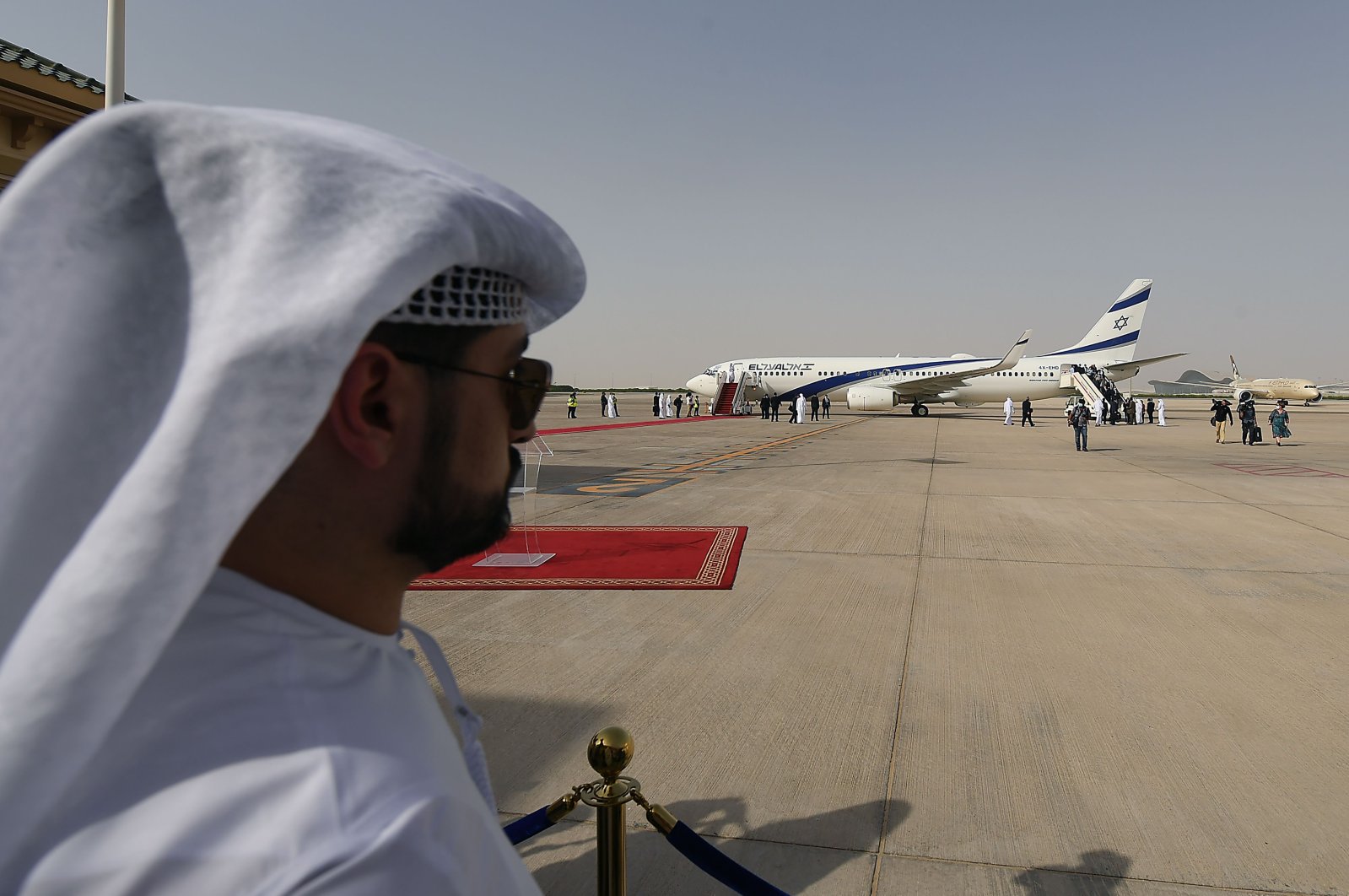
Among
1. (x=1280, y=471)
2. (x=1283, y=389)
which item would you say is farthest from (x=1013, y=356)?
(x=1283, y=389)

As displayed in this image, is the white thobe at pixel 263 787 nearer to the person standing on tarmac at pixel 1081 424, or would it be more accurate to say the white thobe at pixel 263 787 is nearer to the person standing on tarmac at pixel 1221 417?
the person standing on tarmac at pixel 1081 424

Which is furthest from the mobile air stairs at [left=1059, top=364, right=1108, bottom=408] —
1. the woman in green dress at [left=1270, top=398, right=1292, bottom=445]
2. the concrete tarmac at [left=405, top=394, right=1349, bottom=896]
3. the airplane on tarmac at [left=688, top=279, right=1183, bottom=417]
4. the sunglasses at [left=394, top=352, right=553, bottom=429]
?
the sunglasses at [left=394, top=352, right=553, bottom=429]

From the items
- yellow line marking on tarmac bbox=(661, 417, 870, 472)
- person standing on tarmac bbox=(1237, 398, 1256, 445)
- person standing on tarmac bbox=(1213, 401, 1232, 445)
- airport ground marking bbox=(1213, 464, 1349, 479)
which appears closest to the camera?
airport ground marking bbox=(1213, 464, 1349, 479)

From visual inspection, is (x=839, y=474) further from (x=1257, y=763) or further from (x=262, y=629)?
(x=262, y=629)

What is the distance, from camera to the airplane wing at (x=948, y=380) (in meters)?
38.1

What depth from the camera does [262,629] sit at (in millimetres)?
805

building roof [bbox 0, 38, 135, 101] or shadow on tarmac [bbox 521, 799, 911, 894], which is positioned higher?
building roof [bbox 0, 38, 135, 101]

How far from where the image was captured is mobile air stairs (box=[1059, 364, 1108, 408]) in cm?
3672

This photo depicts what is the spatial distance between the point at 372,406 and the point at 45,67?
38.0 feet

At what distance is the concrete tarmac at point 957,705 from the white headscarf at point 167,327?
7.50ft

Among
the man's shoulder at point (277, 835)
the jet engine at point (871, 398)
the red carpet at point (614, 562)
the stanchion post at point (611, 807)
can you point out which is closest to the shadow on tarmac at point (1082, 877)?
the stanchion post at point (611, 807)

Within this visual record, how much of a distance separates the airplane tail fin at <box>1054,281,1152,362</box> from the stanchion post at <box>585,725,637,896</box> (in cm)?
4496

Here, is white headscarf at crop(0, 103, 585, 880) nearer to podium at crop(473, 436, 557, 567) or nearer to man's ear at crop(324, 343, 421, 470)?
man's ear at crop(324, 343, 421, 470)

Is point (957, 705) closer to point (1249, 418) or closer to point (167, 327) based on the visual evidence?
point (167, 327)
